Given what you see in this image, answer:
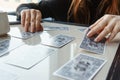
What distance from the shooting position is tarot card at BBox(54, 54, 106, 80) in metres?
0.53

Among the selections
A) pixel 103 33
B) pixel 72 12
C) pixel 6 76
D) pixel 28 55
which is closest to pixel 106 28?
pixel 103 33

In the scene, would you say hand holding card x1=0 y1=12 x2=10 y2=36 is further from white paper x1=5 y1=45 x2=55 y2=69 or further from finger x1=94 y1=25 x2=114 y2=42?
finger x1=94 y1=25 x2=114 y2=42

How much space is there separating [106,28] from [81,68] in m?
0.29

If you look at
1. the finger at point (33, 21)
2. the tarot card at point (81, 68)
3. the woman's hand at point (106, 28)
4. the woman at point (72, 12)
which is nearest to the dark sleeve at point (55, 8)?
the woman at point (72, 12)

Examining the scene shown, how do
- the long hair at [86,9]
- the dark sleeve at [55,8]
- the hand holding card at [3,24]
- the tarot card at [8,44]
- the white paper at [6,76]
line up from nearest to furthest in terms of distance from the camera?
the white paper at [6,76] < the tarot card at [8,44] < the hand holding card at [3,24] < the long hair at [86,9] < the dark sleeve at [55,8]

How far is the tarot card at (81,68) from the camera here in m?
0.53

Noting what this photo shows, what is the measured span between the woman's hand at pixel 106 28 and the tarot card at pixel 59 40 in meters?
0.09

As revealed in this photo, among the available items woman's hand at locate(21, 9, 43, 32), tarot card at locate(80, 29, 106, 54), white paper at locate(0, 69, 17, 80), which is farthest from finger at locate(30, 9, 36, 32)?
white paper at locate(0, 69, 17, 80)

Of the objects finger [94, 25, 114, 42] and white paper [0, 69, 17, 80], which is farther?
finger [94, 25, 114, 42]

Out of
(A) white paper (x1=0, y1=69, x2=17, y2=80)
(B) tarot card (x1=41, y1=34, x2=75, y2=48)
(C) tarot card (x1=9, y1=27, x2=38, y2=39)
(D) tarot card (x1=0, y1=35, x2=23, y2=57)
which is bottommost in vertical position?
(A) white paper (x1=0, y1=69, x2=17, y2=80)

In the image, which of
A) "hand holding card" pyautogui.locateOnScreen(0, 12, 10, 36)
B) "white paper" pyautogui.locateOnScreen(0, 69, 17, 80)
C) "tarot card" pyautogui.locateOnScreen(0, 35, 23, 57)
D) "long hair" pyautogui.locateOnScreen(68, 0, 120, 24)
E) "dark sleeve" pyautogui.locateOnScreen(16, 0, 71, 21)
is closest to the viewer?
"white paper" pyautogui.locateOnScreen(0, 69, 17, 80)

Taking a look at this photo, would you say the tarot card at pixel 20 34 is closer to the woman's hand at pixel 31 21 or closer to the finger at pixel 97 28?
the woman's hand at pixel 31 21

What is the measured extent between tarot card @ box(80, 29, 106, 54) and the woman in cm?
6

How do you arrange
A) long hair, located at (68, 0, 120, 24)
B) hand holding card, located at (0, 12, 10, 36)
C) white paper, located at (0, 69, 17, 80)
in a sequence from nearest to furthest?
white paper, located at (0, 69, 17, 80)
hand holding card, located at (0, 12, 10, 36)
long hair, located at (68, 0, 120, 24)
